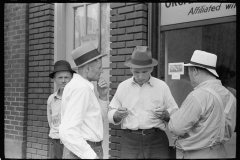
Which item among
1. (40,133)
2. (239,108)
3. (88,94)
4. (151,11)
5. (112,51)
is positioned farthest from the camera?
(40,133)

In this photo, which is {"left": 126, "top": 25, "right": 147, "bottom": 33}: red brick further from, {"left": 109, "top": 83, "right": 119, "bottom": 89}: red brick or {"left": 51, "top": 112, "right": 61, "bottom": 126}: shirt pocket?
{"left": 51, "top": 112, "right": 61, "bottom": 126}: shirt pocket

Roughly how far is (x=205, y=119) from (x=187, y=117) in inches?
6.9

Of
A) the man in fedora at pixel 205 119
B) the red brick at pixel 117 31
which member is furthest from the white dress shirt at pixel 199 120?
the red brick at pixel 117 31

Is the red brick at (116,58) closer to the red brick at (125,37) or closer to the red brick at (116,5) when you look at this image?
the red brick at (125,37)

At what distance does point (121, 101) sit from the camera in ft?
12.4

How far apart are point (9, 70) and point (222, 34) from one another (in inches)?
175

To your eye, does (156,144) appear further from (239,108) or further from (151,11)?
(151,11)

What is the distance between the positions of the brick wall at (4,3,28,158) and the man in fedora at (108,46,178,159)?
3.16m

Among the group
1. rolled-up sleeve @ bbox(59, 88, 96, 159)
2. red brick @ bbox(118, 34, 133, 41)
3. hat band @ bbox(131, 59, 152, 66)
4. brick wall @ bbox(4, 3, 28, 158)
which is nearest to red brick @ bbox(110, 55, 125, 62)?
red brick @ bbox(118, 34, 133, 41)

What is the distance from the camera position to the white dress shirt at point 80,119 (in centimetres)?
265

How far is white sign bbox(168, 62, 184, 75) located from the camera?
4.51 meters

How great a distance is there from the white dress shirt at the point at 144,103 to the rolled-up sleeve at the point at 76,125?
96cm

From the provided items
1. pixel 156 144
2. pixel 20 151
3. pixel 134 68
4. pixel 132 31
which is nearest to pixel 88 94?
pixel 134 68

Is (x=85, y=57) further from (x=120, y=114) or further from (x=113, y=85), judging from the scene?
(x=113, y=85)
